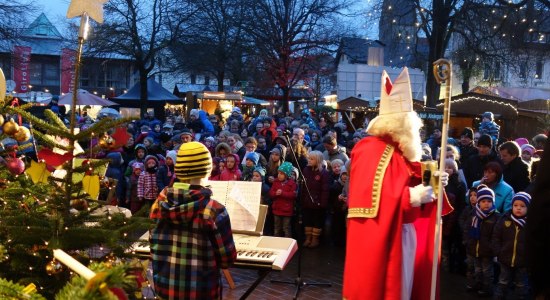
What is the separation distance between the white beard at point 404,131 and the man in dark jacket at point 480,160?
4.65 metres

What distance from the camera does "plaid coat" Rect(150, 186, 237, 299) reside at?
143 inches

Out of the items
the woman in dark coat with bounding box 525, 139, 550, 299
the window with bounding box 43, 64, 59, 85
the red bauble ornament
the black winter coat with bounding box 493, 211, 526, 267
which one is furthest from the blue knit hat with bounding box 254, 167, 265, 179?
the window with bounding box 43, 64, 59, 85

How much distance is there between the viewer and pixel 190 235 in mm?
3732

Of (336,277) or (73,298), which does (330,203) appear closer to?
(336,277)

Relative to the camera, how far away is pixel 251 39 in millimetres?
30953

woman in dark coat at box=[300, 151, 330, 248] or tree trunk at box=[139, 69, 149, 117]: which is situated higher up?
tree trunk at box=[139, 69, 149, 117]

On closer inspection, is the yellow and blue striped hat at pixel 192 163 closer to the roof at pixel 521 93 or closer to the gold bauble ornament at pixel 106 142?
the gold bauble ornament at pixel 106 142

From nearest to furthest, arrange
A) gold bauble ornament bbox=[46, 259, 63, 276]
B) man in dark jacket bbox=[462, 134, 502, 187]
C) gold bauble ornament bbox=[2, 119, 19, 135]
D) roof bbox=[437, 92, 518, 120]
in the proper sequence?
1. gold bauble ornament bbox=[46, 259, 63, 276]
2. gold bauble ornament bbox=[2, 119, 19, 135]
3. man in dark jacket bbox=[462, 134, 502, 187]
4. roof bbox=[437, 92, 518, 120]

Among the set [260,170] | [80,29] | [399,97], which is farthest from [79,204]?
[260,170]

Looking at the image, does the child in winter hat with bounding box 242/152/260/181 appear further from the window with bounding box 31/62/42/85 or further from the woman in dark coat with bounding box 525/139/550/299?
the window with bounding box 31/62/42/85

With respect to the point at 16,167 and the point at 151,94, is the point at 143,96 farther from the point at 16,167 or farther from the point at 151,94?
the point at 16,167

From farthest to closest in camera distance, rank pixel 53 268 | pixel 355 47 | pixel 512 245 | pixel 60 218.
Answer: pixel 355 47 → pixel 512 245 → pixel 60 218 → pixel 53 268

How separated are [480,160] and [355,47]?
30105 millimetres

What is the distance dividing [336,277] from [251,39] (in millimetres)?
24768
